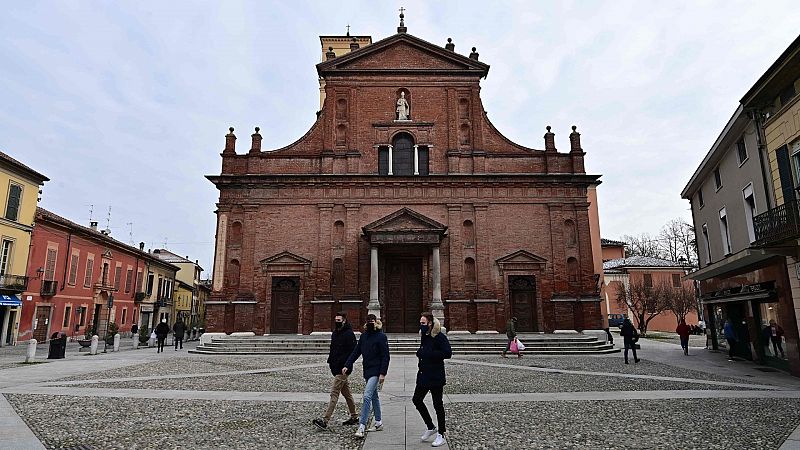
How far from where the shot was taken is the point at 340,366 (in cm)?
712

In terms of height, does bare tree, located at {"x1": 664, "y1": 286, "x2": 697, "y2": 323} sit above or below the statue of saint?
below

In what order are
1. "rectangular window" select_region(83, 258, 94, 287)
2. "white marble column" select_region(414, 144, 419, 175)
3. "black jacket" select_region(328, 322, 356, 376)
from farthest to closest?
"rectangular window" select_region(83, 258, 94, 287), "white marble column" select_region(414, 144, 419, 175), "black jacket" select_region(328, 322, 356, 376)

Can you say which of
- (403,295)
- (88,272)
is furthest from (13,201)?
(403,295)

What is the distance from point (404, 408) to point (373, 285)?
14209 millimetres

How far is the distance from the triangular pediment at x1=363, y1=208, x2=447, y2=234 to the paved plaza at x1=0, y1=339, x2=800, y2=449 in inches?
363

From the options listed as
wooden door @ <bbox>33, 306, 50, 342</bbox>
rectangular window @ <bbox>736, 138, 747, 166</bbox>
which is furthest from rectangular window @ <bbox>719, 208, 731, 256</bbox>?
wooden door @ <bbox>33, 306, 50, 342</bbox>

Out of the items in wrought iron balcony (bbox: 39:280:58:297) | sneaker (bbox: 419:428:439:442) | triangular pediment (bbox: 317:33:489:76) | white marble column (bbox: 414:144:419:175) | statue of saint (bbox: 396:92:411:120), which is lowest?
sneaker (bbox: 419:428:439:442)

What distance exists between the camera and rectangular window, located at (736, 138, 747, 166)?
15427 mm

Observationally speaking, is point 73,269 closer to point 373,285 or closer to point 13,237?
point 13,237

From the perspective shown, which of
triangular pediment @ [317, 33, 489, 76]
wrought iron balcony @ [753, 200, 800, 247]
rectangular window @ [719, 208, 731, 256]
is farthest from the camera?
triangular pediment @ [317, 33, 489, 76]

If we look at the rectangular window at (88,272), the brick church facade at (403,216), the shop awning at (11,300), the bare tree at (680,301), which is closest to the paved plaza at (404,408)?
the brick church facade at (403,216)

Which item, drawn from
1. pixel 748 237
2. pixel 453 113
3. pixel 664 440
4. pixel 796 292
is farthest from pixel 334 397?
pixel 453 113

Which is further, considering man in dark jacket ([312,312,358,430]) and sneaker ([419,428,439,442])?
man in dark jacket ([312,312,358,430])

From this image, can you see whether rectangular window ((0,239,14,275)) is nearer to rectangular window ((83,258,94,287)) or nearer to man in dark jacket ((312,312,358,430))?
rectangular window ((83,258,94,287))
